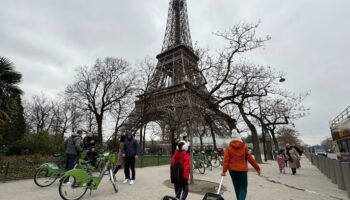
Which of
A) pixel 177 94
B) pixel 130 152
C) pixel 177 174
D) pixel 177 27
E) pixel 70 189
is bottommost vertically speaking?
pixel 70 189

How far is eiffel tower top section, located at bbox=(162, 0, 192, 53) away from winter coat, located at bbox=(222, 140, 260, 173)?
42795 millimetres

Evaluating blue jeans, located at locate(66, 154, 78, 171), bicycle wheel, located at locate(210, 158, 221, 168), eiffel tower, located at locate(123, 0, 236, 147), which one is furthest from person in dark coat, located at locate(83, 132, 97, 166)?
bicycle wheel, located at locate(210, 158, 221, 168)

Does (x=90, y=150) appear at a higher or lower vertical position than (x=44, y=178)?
higher

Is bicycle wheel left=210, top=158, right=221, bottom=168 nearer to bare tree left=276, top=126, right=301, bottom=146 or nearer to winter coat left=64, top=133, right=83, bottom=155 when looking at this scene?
winter coat left=64, top=133, right=83, bottom=155

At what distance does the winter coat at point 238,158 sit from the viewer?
221 inches

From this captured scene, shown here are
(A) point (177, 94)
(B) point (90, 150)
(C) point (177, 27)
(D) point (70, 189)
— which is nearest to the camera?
(D) point (70, 189)

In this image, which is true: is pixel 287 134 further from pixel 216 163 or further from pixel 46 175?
pixel 46 175

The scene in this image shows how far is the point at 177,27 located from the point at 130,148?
157 feet

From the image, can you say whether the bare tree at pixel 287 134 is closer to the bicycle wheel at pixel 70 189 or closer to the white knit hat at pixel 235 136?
the white knit hat at pixel 235 136

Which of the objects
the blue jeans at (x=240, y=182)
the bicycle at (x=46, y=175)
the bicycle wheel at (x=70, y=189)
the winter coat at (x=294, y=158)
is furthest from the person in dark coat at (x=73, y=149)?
the winter coat at (x=294, y=158)

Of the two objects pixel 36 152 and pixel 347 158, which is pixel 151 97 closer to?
pixel 36 152

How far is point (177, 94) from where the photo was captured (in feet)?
113

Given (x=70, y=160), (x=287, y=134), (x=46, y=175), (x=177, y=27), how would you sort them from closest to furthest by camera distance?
(x=46, y=175) < (x=70, y=160) < (x=177, y=27) < (x=287, y=134)

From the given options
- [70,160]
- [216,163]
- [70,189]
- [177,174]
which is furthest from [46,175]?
[216,163]
